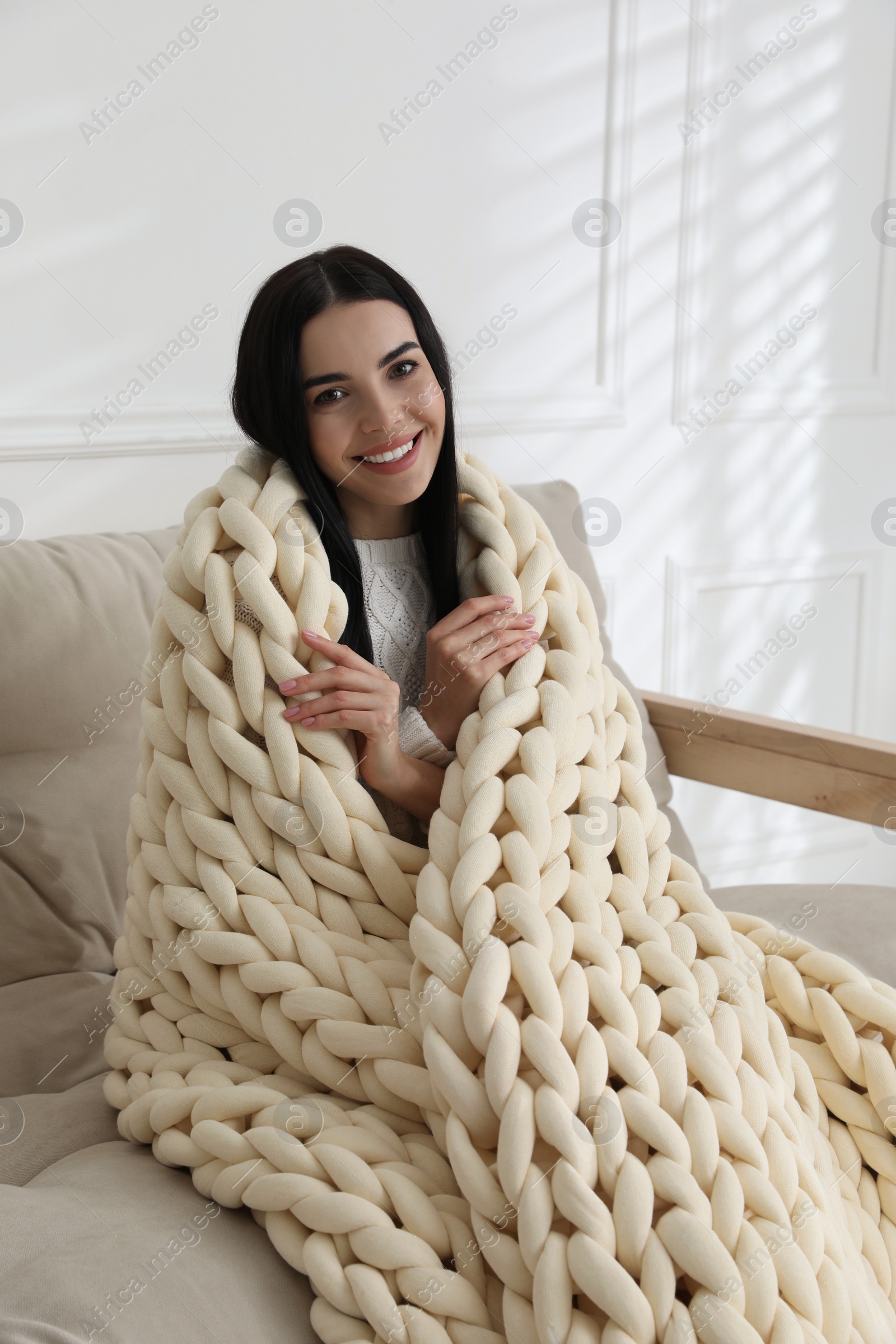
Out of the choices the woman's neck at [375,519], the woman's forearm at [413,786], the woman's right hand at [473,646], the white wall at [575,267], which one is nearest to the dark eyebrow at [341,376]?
the woman's neck at [375,519]

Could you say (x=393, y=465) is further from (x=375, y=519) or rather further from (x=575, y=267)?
(x=575, y=267)

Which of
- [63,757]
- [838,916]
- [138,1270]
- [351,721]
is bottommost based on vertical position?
[838,916]

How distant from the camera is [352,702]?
0.96 meters

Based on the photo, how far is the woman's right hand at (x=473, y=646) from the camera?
103 centimetres

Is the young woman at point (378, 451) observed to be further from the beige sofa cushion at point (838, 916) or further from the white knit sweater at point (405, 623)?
the beige sofa cushion at point (838, 916)

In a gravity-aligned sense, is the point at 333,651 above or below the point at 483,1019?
above

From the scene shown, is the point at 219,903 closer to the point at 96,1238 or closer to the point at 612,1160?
the point at 96,1238

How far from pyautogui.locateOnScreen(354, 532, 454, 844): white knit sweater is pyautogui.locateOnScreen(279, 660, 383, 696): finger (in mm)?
144

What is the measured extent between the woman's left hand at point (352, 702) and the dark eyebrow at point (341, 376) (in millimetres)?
267

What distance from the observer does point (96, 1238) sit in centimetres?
77

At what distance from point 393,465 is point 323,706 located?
281 mm

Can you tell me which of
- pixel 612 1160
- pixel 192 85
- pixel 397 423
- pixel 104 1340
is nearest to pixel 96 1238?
pixel 104 1340

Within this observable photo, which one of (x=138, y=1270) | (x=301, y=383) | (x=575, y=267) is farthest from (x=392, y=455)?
(x=575, y=267)

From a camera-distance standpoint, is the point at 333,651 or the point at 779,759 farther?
the point at 779,759
